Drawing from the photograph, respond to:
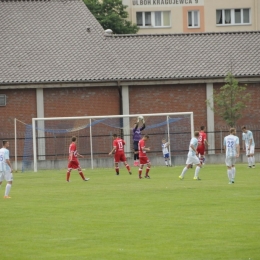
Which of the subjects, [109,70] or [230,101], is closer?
[230,101]

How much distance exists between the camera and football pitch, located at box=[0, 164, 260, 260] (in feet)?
51.8

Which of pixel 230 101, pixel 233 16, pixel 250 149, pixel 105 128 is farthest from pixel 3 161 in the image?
pixel 233 16

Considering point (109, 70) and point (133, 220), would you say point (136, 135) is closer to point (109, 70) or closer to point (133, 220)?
point (109, 70)

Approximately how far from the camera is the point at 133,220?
20.2m

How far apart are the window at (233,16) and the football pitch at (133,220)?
47.4 m

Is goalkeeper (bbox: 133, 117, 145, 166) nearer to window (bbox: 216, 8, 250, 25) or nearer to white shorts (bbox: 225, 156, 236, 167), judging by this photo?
white shorts (bbox: 225, 156, 236, 167)

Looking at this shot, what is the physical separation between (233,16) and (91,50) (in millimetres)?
29006

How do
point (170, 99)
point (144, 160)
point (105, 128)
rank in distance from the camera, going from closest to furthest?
point (144, 160)
point (105, 128)
point (170, 99)

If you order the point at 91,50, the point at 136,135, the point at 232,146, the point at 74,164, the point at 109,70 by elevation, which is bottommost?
the point at 74,164

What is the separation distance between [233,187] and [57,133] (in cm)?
1859

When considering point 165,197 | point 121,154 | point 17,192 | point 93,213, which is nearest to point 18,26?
point 121,154

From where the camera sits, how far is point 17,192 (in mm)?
29656

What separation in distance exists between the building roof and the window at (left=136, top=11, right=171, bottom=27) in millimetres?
22997

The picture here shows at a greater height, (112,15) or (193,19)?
(193,19)
